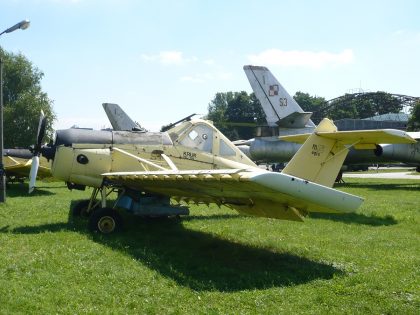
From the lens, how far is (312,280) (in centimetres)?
574

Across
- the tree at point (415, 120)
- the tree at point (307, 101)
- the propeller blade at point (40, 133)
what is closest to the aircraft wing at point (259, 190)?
the propeller blade at point (40, 133)

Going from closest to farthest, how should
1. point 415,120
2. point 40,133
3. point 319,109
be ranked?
point 40,133, point 415,120, point 319,109

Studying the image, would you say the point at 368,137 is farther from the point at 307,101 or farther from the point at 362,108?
the point at 307,101

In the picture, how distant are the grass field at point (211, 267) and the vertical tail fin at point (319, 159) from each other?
1.21 metres

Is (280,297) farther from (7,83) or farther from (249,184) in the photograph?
(7,83)

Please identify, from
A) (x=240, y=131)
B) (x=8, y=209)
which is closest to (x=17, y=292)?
(x=8, y=209)

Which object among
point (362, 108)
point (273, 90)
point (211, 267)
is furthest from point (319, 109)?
point (211, 267)

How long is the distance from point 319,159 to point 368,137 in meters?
1.12

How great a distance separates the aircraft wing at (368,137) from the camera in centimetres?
772

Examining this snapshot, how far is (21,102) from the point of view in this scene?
3900cm

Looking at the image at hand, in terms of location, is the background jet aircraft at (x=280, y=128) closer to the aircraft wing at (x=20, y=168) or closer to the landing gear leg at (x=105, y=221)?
the aircraft wing at (x=20, y=168)

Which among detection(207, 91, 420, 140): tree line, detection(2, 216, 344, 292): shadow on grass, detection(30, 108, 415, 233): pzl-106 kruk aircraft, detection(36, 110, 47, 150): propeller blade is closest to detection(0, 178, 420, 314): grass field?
detection(2, 216, 344, 292): shadow on grass

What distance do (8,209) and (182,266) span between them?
26.5 feet

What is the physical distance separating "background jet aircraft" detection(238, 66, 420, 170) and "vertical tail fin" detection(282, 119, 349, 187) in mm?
14172
